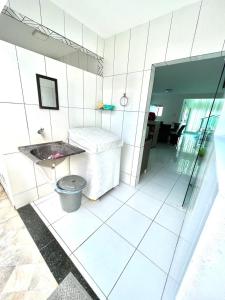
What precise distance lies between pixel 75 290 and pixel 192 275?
0.85m

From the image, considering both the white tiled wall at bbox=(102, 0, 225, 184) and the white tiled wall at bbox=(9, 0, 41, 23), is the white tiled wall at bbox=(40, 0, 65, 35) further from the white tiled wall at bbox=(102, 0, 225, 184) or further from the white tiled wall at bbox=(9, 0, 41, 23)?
the white tiled wall at bbox=(102, 0, 225, 184)

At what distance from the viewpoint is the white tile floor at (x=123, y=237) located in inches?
37.2

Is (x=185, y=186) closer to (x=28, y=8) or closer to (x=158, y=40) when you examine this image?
(x=158, y=40)

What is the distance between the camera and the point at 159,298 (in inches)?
34.8

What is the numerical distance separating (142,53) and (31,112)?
1.52m

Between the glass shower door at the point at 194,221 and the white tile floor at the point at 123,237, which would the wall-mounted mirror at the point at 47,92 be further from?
the glass shower door at the point at 194,221

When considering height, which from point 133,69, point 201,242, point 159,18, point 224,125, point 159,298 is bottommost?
point 159,298

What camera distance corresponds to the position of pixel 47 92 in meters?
1.49

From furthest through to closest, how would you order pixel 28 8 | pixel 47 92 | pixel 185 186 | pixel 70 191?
1. pixel 185 186
2. pixel 47 92
3. pixel 70 191
4. pixel 28 8

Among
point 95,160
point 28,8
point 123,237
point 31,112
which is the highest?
point 28,8

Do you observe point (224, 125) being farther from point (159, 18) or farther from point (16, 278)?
point (16, 278)

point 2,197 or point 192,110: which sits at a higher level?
point 192,110

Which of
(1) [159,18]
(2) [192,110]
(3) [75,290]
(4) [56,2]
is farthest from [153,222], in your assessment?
(2) [192,110]

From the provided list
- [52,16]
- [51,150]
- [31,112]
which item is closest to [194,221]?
[51,150]
